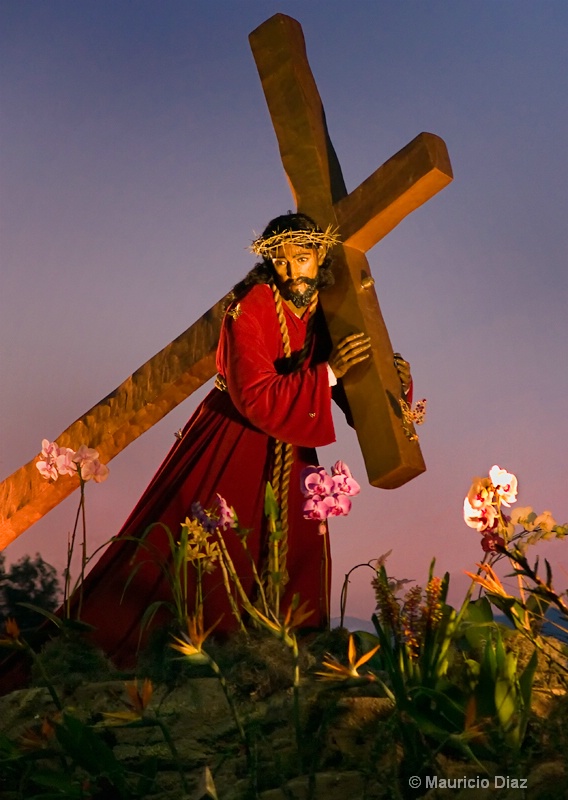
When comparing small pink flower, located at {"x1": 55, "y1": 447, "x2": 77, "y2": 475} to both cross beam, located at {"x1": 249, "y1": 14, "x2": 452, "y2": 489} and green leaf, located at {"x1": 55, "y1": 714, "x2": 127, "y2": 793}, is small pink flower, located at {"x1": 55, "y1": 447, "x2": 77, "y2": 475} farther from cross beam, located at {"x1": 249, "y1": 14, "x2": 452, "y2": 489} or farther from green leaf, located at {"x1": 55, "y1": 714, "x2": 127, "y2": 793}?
green leaf, located at {"x1": 55, "y1": 714, "x2": 127, "y2": 793}

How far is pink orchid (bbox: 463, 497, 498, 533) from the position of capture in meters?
2.71

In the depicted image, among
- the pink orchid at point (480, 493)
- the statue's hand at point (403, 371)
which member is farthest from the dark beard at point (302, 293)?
the pink orchid at point (480, 493)

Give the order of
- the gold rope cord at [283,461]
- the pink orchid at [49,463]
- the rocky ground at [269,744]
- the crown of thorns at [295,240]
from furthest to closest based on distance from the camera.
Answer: the crown of thorns at [295,240], the pink orchid at [49,463], the gold rope cord at [283,461], the rocky ground at [269,744]

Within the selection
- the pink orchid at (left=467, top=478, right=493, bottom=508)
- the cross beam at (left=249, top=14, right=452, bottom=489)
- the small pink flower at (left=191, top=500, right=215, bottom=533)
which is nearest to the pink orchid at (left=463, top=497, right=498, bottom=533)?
the pink orchid at (left=467, top=478, right=493, bottom=508)

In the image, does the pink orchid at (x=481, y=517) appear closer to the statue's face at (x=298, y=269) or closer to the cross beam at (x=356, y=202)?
the cross beam at (x=356, y=202)

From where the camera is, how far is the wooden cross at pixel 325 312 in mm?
3443

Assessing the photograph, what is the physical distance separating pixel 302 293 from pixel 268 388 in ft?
1.35

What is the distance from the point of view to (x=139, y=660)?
9.66ft

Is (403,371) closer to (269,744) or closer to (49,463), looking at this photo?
(49,463)

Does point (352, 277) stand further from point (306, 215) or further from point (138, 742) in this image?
point (138, 742)

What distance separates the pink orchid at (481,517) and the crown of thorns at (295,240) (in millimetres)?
1221

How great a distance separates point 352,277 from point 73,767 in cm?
200

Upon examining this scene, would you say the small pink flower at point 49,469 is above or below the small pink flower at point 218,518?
above

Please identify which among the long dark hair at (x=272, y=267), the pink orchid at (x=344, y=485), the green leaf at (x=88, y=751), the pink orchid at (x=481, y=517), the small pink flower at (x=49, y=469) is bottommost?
the green leaf at (x=88, y=751)
